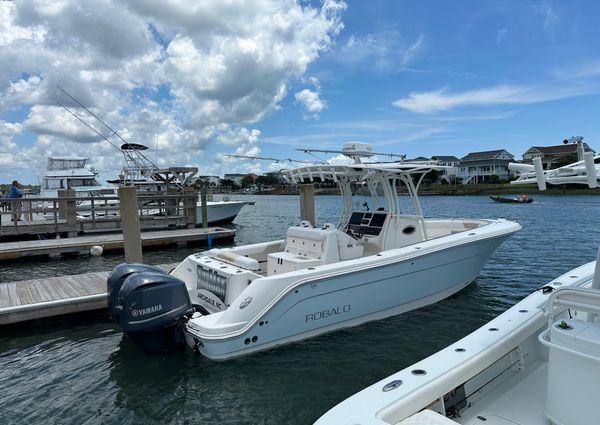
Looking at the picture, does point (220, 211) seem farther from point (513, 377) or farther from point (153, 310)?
point (513, 377)

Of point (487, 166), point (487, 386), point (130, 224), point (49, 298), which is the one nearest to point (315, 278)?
point (487, 386)

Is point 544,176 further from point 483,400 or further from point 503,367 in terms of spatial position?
point 483,400

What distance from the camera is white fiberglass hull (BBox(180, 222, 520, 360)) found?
550 cm

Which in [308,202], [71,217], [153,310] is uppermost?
[308,202]

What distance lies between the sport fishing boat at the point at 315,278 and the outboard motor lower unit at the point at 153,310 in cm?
1

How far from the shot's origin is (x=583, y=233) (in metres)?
18.6

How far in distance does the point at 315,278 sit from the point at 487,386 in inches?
114

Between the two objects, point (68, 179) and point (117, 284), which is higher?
point (68, 179)

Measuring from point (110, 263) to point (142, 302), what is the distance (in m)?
9.23

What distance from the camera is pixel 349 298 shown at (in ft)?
21.0

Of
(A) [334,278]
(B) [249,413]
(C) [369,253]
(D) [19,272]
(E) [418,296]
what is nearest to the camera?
(B) [249,413]

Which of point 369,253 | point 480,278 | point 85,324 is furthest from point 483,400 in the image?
point 480,278

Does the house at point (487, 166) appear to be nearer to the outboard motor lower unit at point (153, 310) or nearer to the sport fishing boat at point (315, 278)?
the sport fishing boat at point (315, 278)

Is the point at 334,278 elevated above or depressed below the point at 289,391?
above
